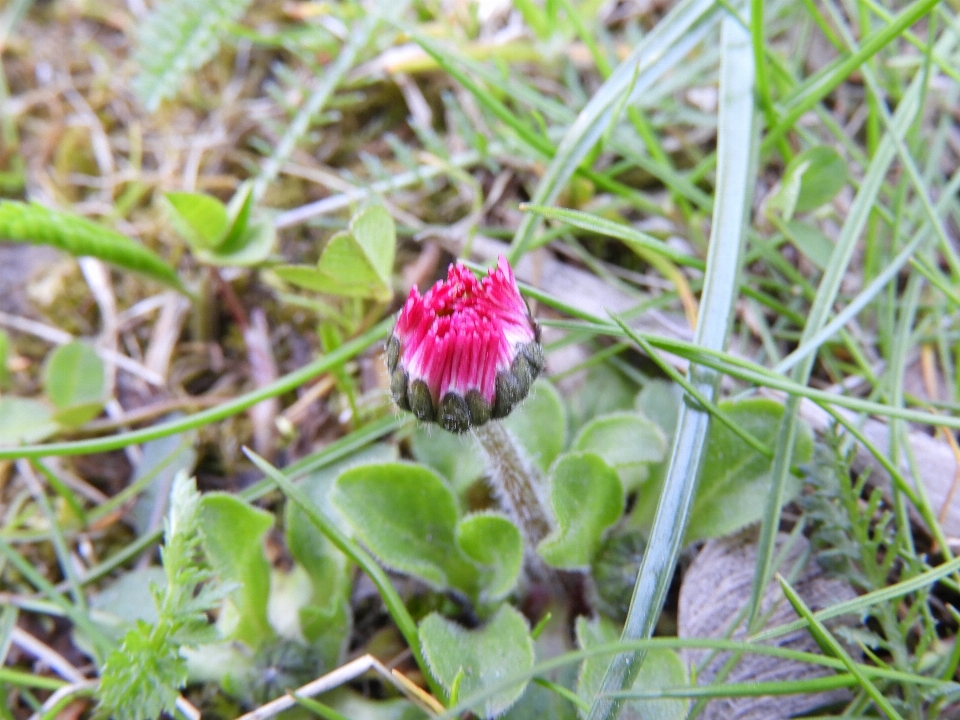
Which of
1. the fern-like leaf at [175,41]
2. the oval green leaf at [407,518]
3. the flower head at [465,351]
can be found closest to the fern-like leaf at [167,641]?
the oval green leaf at [407,518]

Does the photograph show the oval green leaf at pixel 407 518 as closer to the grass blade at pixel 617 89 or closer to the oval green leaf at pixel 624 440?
the oval green leaf at pixel 624 440

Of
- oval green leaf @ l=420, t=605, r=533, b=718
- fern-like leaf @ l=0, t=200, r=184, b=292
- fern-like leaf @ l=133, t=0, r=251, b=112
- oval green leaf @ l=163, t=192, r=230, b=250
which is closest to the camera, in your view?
oval green leaf @ l=420, t=605, r=533, b=718

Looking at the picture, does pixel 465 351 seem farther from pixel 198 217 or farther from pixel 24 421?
pixel 24 421

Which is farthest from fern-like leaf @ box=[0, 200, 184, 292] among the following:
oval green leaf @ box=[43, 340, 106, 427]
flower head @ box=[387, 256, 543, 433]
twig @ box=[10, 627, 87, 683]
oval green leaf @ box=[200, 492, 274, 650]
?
flower head @ box=[387, 256, 543, 433]

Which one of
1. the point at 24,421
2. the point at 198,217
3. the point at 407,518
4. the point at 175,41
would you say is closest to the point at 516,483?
the point at 407,518

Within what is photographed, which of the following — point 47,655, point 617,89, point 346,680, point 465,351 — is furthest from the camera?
point 617,89

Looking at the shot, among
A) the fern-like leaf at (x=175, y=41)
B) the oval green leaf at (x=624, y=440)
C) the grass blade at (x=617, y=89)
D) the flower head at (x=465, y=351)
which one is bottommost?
the oval green leaf at (x=624, y=440)

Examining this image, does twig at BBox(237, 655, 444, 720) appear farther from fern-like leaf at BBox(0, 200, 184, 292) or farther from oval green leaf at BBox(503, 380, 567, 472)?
fern-like leaf at BBox(0, 200, 184, 292)
